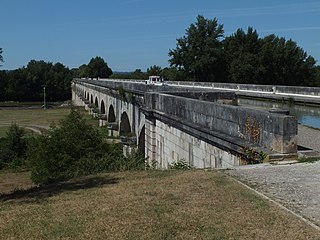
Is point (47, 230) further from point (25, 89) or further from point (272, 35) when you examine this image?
point (25, 89)

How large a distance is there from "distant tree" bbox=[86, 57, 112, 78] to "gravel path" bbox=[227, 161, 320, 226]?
13304 cm

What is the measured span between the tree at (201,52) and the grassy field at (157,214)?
197 feet

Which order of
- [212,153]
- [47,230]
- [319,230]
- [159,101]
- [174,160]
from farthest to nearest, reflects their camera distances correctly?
[159,101] → [174,160] → [212,153] → [47,230] → [319,230]

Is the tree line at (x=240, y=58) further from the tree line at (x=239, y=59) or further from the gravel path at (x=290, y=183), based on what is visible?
the gravel path at (x=290, y=183)

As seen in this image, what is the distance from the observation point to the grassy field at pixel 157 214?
4977 millimetres

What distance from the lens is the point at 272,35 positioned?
218 ft

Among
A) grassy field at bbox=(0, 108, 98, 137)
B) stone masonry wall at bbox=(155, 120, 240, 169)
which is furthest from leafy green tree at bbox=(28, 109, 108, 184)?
grassy field at bbox=(0, 108, 98, 137)

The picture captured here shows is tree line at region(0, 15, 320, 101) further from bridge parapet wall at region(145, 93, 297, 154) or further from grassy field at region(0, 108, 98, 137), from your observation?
bridge parapet wall at region(145, 93, 297, 154)

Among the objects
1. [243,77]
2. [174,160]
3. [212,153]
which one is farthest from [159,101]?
[243,77]

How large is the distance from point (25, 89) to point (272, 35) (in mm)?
79859

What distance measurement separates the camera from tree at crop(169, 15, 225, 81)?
66.8 meters

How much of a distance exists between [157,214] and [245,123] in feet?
12.3

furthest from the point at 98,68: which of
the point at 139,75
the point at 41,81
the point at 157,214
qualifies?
the point at 157,214

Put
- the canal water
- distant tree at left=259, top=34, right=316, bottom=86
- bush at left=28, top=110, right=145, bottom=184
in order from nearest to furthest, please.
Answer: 1. the canal water
2. bush at left=28, top=110, right=145, bottom=184
3. distant tree at left=259, top=34, right=316, bottom=86
